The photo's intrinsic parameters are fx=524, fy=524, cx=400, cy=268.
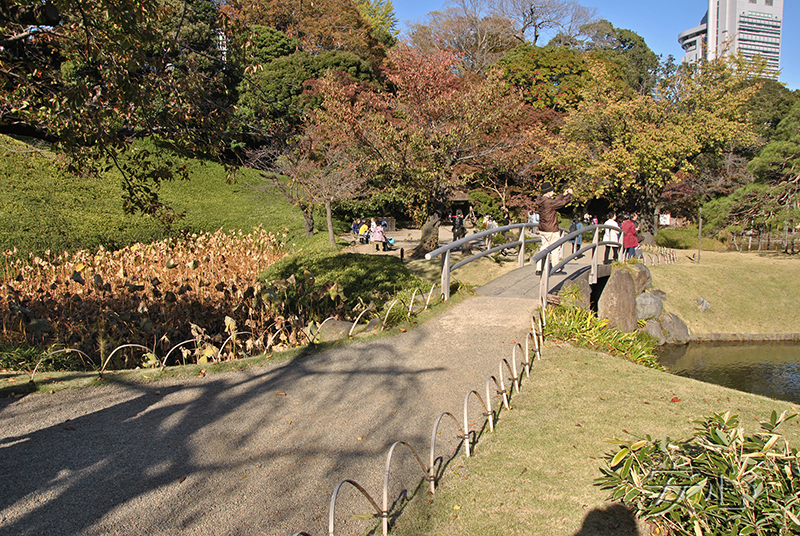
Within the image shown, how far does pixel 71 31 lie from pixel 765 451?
8.32m

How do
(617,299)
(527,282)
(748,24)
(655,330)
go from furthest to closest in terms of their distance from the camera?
(748,24)
(655,330)
(617,299)
(527,282)

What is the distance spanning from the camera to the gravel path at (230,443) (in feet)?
11.2

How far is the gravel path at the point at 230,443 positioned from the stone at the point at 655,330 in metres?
10.7

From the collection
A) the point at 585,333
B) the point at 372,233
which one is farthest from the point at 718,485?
the point at 372,233

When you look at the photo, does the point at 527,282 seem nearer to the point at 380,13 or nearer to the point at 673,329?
the point at 673,329

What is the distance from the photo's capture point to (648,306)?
16.1 m

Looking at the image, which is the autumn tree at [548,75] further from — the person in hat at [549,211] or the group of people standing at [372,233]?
the person in hat at [549,211]

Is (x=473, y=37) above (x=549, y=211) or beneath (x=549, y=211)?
above

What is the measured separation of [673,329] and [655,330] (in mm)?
908

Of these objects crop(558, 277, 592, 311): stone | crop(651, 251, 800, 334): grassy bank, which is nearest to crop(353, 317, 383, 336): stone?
crop(558, 277, 592, 311): stone

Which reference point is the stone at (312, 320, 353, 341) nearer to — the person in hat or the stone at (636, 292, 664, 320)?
the person in hat

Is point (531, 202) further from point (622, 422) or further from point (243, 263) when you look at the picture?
point (622, 422)

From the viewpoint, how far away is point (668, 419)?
503 cm

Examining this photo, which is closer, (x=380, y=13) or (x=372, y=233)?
(x=372, y=233)
